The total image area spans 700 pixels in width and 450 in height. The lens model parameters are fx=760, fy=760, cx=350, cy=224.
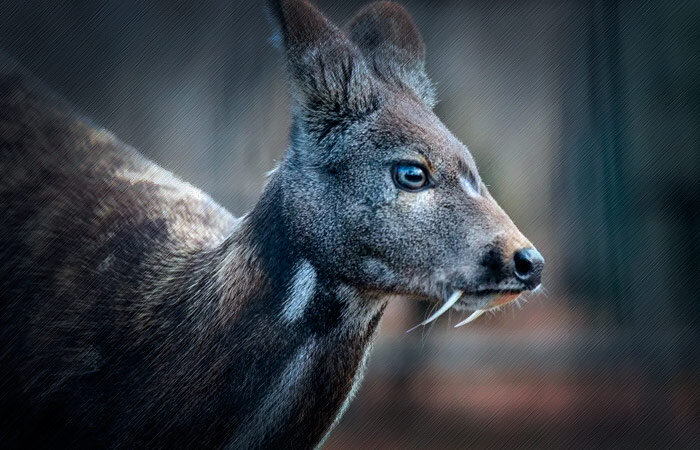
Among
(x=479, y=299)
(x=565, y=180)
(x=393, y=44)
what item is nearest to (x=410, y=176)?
(x=479, y=299)

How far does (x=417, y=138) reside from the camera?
2.05 m

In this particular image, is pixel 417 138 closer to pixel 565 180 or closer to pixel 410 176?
pixel 410 176

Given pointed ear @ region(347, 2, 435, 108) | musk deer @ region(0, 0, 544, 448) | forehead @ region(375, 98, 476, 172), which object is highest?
pointed ear @ region(347, 2, 435, 108)

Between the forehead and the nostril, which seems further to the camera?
the forehead

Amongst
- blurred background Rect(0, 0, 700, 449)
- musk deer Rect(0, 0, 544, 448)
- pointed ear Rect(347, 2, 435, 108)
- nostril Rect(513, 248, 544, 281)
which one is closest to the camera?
nostril Rect(513, 248, 544, 281)

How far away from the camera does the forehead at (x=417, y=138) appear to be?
203cm

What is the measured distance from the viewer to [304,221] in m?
2.05

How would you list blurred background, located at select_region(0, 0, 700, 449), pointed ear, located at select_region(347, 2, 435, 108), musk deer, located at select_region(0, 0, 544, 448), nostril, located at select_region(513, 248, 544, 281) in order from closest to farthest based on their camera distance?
nostril, located at select_region(513, 248, 544, 281) → musk deer, located at select_region(0, 0, 544, 448) → pointed ear, located at select_region(347, 2, 435, 108) → blurred background, located at select_region(0, 0, 700, 449)

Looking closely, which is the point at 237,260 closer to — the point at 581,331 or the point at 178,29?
the point at 178,29

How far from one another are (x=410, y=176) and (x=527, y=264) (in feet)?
1.27

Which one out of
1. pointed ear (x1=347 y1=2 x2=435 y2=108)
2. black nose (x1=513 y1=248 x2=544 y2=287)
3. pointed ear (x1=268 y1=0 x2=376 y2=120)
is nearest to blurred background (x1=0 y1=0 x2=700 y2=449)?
pointed ear (x1=347 y1=2 x2=435 y2=108)

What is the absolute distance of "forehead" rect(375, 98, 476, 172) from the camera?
2029 mm

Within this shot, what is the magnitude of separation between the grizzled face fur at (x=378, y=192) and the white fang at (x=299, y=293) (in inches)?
1.4

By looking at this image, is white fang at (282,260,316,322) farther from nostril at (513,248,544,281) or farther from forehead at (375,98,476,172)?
nostril at (513,248,544,281)
